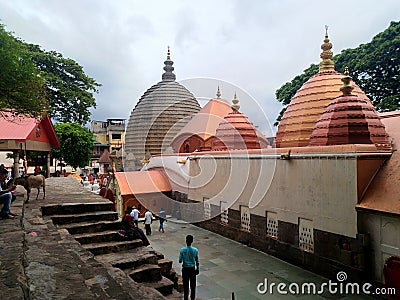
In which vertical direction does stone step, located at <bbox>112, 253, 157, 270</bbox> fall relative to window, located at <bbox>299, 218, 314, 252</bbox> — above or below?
above

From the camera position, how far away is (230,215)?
1317cm

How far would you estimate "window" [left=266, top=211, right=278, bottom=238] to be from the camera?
35.2 feet

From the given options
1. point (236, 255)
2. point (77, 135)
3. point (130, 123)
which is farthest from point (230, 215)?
point (130, 123)

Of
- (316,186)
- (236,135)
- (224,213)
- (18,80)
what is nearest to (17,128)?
(18,80)

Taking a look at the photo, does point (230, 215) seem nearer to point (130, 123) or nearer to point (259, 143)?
point (259, 143)

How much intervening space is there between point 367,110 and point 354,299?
18.5 ft

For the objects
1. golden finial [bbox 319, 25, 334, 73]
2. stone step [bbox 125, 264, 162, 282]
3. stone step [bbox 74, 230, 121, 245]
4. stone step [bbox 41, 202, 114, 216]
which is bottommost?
stone step [bbox 125, 264, 162, 282]

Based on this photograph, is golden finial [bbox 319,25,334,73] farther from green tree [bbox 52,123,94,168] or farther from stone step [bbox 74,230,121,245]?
green tree [bbox 52,123,94,168]

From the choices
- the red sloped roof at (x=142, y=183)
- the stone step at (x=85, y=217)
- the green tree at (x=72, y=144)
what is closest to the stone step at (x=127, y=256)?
the stone step at (x=85, y=217)

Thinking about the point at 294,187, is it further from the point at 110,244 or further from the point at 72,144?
the point at 72,144

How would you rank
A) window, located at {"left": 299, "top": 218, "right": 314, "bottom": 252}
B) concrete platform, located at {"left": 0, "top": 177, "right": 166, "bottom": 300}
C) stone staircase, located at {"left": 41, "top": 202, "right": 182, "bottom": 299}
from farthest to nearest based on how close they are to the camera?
window, located at {"left": 299, "top": 218, "right": 314, "bottom": 252}, stone staircase, located at {"left": 41, "top": 202, "right": 182, "bottom": 299}, concrete platform, located at {"left": 0, "top": 177, "right": 166, "bottom": 300}

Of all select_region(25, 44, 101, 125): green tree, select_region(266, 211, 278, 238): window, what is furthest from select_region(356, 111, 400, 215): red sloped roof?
select_region(25, 44, 101, 125): green tree

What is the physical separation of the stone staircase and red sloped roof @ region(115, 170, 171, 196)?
10.1 metres

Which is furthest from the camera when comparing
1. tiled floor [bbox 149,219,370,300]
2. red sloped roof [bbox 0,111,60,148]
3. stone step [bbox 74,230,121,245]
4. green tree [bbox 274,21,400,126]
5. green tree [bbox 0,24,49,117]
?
green tree [bbox 274,21,400,126]
